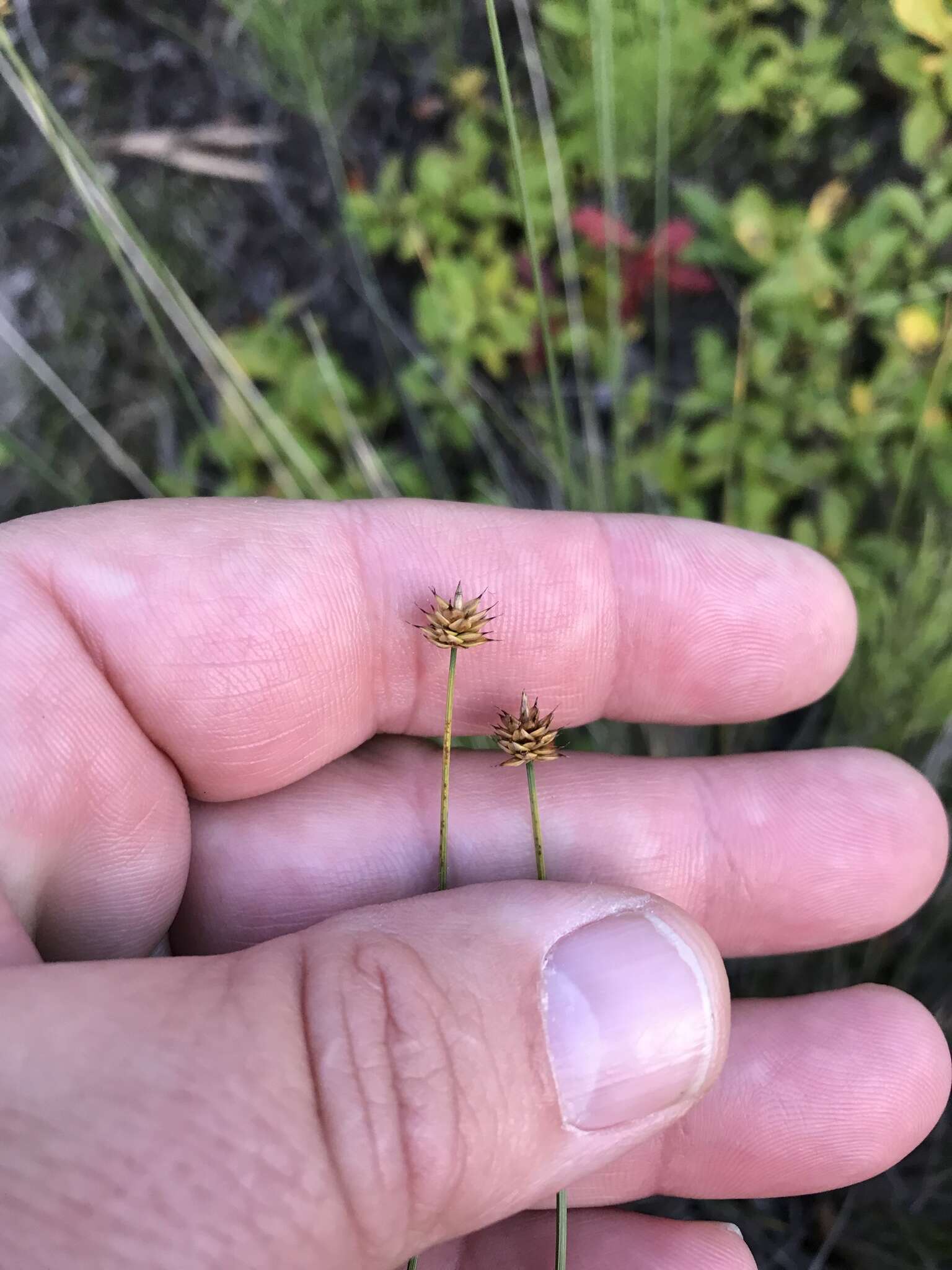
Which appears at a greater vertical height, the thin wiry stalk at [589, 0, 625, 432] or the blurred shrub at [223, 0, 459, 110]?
the blurred shrub at [223, 0, 459, 110]

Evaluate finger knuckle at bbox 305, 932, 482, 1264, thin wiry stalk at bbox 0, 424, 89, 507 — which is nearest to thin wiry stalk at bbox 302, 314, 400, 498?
thin wiry stalk at bbox 0, 424, 89, 507

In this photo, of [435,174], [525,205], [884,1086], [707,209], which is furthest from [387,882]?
[435,174]

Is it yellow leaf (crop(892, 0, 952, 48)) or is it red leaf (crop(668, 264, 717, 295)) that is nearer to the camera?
yellow leaf (crop(892, 0, 952, 48))

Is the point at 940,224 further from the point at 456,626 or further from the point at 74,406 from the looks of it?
the point at 74,406

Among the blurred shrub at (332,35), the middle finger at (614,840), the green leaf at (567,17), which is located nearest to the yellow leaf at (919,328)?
the middle finger at (614,840)

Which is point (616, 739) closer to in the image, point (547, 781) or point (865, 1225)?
point (547, 781)

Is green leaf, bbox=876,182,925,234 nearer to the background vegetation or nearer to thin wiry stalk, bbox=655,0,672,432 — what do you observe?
the background vegetation
